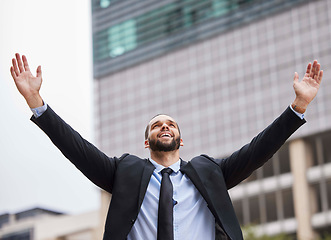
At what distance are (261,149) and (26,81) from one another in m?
2.07

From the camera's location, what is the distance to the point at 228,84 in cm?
7312

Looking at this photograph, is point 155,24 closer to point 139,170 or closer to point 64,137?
point 139,170

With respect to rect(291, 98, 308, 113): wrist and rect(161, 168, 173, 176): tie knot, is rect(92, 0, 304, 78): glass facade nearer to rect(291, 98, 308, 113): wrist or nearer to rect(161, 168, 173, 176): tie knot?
rect(291, 98, 308, 113): wrist

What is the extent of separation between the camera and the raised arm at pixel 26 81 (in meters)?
7.00

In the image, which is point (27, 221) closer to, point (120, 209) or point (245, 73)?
point (245, 73)

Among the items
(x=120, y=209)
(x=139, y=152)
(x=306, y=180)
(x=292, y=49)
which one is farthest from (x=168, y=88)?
(x=120, y=209)

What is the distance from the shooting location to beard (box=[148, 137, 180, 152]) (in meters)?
7.19

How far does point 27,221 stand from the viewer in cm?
8350

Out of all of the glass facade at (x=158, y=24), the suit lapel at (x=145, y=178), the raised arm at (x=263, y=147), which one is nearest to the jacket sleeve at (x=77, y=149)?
the suit lapel at (x=145, y=178)

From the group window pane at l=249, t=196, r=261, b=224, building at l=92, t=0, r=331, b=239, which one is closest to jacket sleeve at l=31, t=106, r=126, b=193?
building at l=92, t=0, r=331, b=239

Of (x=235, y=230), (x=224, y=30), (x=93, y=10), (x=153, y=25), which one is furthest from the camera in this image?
(x=93, y=10)

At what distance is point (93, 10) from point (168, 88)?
15058 millimetres

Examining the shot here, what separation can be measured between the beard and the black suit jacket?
0.16 meters

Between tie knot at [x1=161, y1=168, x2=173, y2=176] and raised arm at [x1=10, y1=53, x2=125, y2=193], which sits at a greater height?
raised arm at [x1=10, y1=53, x2=125, y2=193]
